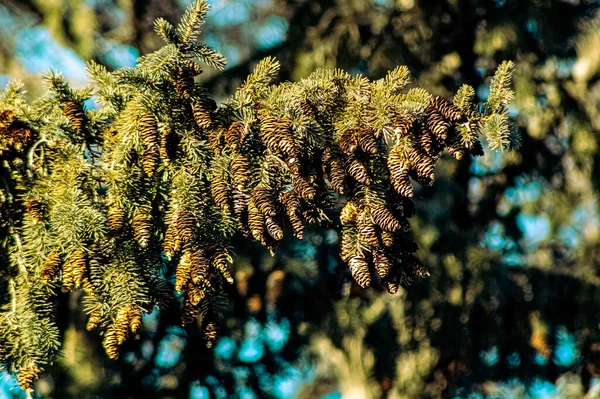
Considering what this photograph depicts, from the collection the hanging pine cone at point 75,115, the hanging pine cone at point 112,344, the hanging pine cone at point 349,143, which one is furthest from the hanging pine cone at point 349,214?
the hanging pine cone at point 75,115

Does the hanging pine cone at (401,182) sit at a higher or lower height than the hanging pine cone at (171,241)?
lower

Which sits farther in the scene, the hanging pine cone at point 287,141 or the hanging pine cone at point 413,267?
the hanging pine cone at point 413,267

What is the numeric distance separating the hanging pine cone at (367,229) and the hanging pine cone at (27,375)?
2.61 feet

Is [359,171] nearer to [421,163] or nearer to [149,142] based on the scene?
[421,163]

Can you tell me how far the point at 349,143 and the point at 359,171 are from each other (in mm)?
60

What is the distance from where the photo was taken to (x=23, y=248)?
1.76 m

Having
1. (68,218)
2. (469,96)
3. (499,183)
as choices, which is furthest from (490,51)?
(68,218)

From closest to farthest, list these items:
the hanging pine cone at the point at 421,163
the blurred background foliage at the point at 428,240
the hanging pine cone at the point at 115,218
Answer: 1. the hanging pine cone at the point at 421,163
2. the hanging pine cone at the point at 115,218
3. the blurred background foliage at the point at 428,240

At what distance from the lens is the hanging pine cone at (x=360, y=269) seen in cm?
152

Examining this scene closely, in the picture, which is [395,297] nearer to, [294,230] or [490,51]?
[490,51]

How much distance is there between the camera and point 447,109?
1490 millimetres

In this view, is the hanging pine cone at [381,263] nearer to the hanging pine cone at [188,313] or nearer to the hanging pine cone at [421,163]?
the hanging pine cone at [421,163]

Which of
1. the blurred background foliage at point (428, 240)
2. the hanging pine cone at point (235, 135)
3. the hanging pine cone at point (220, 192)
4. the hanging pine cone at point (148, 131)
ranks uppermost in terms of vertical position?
the blurred background foliage at point (428, 240)

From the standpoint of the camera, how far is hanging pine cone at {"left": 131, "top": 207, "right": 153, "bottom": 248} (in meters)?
1.60
